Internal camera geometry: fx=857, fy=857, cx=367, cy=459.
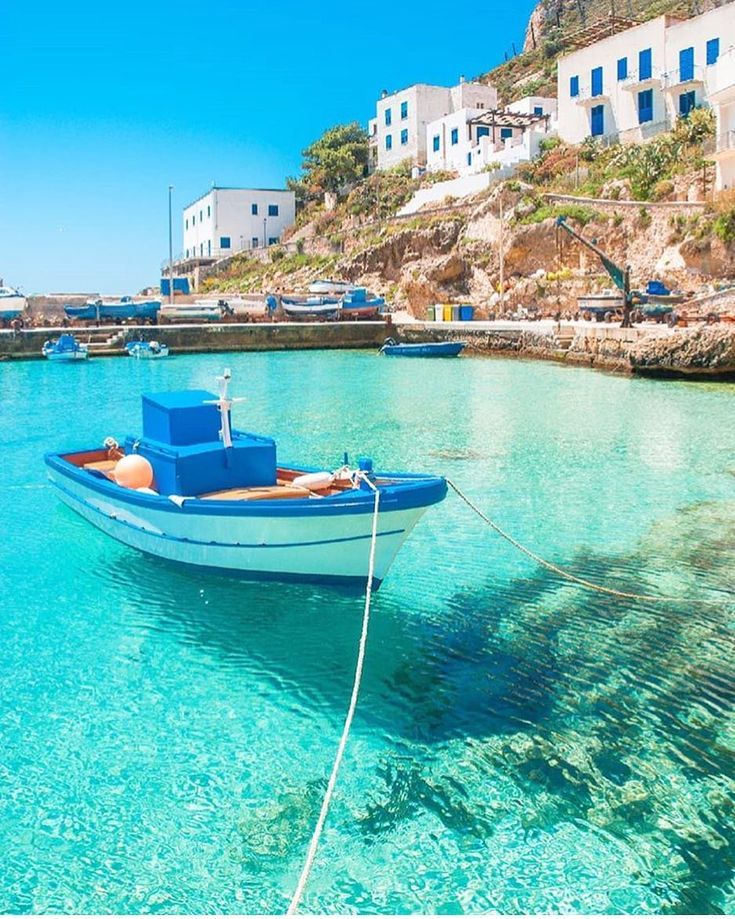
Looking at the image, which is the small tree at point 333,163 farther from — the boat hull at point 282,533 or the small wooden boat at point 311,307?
the boat hull at point 282,533

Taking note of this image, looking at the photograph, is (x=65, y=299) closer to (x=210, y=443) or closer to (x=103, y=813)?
(x=210, y=443)

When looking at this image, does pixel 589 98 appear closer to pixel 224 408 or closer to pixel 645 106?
pixel 645 106

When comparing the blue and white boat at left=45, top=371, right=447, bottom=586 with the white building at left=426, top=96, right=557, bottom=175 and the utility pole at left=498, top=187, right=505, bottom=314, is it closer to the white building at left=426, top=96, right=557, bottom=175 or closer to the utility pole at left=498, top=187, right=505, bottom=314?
the utility pole at left=498, top=187, right=505, bottom=314

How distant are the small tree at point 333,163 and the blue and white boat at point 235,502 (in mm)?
66185

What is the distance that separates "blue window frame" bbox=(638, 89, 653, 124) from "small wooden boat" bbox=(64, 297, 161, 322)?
30816mm

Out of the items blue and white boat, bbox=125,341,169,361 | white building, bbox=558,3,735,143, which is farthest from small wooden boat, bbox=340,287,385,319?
white building, bbox=558,3,735,143

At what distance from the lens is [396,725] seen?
6.76 meters

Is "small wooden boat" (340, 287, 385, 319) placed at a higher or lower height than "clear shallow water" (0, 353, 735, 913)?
higher

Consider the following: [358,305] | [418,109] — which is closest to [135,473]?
[358,305]

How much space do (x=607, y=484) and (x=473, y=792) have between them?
993cm

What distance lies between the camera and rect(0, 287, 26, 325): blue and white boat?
2105 inches

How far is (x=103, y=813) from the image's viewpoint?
5.70 meters

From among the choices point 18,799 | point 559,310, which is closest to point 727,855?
point 18,799

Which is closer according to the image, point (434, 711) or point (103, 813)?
point (103, 813)
